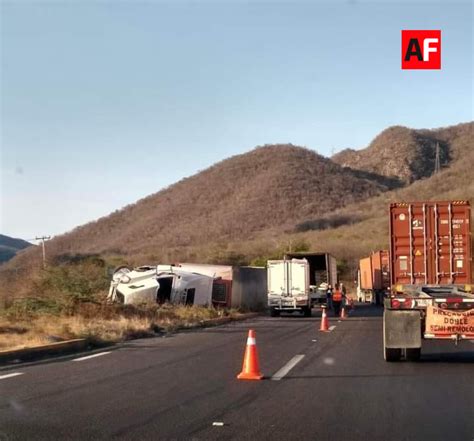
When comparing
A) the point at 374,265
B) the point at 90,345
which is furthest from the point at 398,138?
the point at 90,345

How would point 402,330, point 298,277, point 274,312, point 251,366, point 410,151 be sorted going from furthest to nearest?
point 410,151 < point 274,312 < point 298,277 < point 402,330 < point 251,366

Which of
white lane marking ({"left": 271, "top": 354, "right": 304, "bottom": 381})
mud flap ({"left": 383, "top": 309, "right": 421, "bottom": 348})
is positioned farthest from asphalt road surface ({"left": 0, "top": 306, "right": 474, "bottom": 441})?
mud flap ({"left": 383, "top": 309, "right": 421, "bottom": 348})

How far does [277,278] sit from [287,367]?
22.8 metres

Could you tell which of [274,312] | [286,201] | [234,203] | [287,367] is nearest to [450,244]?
[287,367]

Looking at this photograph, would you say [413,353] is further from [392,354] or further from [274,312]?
[274,312]

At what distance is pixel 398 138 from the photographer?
163375 millimetres

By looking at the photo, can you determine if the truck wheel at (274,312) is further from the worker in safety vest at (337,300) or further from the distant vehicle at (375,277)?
the distant vehicle at (375,277)

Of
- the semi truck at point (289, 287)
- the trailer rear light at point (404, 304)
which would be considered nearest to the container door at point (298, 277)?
the semi truck at point (289, 287)

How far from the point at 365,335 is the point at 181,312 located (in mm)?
9848

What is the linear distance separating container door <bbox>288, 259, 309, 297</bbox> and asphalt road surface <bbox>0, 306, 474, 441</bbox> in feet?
62.5

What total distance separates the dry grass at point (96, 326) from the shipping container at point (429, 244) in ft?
25.9

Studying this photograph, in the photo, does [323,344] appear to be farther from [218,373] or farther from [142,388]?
[142,388]

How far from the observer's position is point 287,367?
13977 mm

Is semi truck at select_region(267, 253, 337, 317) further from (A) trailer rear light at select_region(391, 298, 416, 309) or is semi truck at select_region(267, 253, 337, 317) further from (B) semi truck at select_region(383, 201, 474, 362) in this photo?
(A) trailer rear light at select_region(391, 298, 416, 309)
